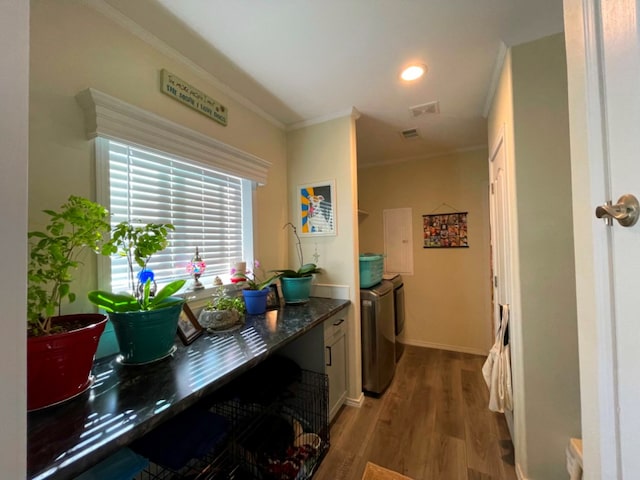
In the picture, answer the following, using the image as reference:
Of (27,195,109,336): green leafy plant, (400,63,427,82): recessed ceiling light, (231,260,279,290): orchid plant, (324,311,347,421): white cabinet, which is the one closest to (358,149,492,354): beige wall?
(324,311,347,421): white cabinet

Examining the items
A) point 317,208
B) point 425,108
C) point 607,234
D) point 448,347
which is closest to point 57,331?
point 607,234

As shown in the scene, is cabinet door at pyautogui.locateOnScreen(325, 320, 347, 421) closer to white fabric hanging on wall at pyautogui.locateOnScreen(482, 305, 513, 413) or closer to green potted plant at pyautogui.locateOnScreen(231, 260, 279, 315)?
green potted plant at pyautogui.locateOnScreen(231, 260, 279, 315)

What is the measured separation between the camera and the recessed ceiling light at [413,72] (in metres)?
1.59

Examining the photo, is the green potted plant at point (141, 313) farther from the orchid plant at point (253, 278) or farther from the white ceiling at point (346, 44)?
the white ceiling at point (346, 44)

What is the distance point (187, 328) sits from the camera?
1.29 metres

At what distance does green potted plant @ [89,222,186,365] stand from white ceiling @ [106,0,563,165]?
105 centimetres

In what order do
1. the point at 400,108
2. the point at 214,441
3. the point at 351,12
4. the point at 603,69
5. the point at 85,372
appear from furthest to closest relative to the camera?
the point at 400,108 → the point at 351,12 → the point at 214,441 → the point at 85,372 → the point at 603,69

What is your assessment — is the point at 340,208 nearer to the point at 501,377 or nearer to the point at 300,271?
the point at 300,271

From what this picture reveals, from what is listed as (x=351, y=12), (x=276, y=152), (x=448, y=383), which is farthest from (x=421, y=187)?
(x=351, y=12)

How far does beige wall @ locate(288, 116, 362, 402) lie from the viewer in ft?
6.81

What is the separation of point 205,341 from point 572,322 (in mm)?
1811

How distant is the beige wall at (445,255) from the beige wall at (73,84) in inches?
106

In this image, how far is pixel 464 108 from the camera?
2111 millimetres

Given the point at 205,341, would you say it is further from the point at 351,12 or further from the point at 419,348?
the point at 419,348
